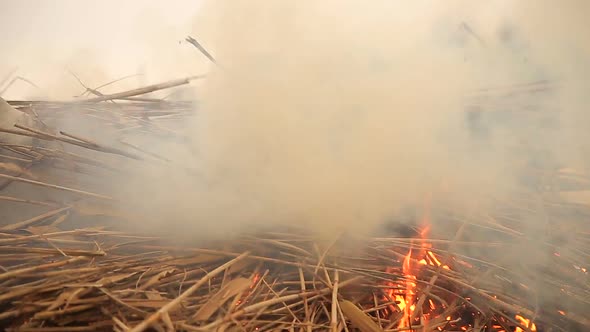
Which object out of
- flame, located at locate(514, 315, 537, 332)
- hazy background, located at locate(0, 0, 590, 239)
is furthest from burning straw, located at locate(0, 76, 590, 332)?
hazy background, located at locate(0, 0, 590, 239)

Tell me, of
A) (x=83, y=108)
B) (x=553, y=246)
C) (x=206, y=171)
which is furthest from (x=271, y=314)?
(x=83, y=108)

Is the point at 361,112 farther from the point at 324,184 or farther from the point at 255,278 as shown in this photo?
the point at 255,278

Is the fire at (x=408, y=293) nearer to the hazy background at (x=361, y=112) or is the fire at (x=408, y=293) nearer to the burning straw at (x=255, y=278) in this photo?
the burning straw at (x=255, y=278)

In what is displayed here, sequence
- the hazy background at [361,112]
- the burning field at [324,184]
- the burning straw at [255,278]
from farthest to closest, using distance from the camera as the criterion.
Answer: the hazy background at [361,112] → the burning field at [324,184] → the burning straw at [255,278]

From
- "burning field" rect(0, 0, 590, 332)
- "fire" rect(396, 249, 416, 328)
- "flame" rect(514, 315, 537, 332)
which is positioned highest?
"burning field" rect(0, 0, 590, 332)

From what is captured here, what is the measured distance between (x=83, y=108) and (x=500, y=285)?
2.21 m

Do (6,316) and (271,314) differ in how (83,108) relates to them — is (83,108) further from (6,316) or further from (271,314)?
(271,314)

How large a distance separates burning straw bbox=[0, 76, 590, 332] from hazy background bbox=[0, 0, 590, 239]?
0.15 metres

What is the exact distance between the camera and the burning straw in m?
1.08

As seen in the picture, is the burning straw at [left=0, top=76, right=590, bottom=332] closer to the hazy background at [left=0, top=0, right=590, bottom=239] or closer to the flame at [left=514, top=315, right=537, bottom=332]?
the flame at [left=514, top=315, right=537, bottom=332]

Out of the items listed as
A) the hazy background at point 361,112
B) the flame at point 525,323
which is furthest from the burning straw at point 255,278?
the hazy background at point 361,112

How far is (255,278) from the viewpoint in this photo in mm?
1367

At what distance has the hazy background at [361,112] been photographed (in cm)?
172

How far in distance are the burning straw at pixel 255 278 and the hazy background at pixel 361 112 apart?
0.49ft
